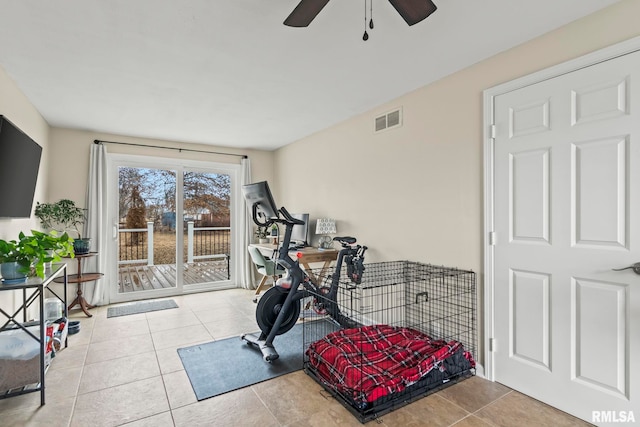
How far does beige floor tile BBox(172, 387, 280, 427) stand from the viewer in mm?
1920

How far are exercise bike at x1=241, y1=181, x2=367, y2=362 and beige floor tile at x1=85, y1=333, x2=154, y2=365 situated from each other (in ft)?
2.98

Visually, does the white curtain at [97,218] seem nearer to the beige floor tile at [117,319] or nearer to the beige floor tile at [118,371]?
the beige floor tile at [117,319]

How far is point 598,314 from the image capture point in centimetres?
186

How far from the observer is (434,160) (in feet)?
9.28

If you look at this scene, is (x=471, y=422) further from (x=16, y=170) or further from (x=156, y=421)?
(x=16, y=170)

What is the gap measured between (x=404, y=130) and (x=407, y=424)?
2350 mm

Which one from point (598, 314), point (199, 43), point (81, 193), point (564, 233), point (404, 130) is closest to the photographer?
point (598, 314)

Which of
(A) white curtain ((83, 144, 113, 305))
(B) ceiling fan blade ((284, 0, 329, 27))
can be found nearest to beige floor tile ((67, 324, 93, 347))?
(A) white curtain ((83, 144, 113, 305))

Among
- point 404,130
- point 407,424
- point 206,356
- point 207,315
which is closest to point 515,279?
point 407,424

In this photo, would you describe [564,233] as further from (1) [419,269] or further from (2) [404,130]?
(2) [404,130]

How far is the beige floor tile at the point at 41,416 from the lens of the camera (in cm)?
191

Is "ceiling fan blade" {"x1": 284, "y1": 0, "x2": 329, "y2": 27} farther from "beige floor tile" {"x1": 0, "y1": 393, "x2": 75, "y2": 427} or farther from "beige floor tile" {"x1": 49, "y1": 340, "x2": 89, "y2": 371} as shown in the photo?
"beige floor tile" {"x1": 49, "y1": 340, "x2": 89, "y2": 371}

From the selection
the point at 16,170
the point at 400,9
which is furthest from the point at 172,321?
the point at 400,9

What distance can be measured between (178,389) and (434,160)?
2.60 meters
